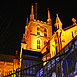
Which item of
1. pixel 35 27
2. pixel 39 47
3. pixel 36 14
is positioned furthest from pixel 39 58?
pixel 36 14

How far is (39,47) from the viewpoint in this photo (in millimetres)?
37125

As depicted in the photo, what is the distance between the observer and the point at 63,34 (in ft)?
86.8

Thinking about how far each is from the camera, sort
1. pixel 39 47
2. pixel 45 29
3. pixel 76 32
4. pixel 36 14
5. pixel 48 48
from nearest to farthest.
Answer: pixel 76 32
pixel 48 48
pixel 39 47
pixel 45 29
pixel 36 14

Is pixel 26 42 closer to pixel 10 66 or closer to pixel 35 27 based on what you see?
pixel 35 27

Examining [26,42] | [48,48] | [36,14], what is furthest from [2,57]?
[48,48]

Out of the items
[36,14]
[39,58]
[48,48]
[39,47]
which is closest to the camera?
[39,58]

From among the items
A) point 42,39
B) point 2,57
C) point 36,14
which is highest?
point 36,14

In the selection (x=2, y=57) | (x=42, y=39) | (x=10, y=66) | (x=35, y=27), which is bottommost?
(x=10, y=66)

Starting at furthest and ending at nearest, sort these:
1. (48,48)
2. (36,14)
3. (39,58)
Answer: (36,14), (48,48), (39,58)

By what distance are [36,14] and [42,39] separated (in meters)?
12.0

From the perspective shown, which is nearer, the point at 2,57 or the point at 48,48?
the point at 48,48

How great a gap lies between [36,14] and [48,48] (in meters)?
20.0

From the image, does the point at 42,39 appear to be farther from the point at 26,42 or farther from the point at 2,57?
the point at 2,57

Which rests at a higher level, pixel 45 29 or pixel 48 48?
pixel 45 29
